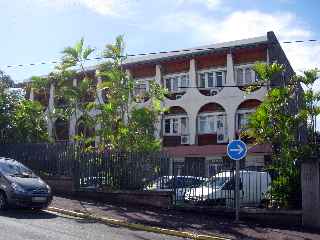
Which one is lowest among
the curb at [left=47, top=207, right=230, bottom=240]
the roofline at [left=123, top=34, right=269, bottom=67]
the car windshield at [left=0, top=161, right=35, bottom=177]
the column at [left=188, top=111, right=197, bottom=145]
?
the curb at [left=47, top=207, right=230, bottom=240]

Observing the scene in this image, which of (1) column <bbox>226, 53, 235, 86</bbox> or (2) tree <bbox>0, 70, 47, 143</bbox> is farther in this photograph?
(1) column <bbox>226, 53, 235, 86</bbox>

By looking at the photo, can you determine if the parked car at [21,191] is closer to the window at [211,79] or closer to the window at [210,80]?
the window at [211,79]

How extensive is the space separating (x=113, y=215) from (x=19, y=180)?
3.12 m

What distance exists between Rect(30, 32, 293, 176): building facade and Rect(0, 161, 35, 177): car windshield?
54.9 ft

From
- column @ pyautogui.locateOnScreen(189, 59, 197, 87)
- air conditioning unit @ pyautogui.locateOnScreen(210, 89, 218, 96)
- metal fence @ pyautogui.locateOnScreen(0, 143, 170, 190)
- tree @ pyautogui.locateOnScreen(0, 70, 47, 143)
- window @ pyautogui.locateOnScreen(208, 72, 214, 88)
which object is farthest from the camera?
column @ pyautogui.locateOnScreen(189, 59, 197, 87)

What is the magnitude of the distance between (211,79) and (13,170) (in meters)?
22.2

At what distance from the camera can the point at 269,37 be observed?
3291 centimetres

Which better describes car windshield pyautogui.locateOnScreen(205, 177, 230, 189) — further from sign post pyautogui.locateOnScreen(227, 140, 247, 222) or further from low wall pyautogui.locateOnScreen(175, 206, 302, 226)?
sign post pyautogui.locateOnScreen(227, 140, 247, 222)

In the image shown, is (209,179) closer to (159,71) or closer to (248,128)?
(248,128)

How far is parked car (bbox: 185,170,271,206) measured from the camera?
16031 mm

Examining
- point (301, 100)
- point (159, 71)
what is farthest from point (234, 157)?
point (159, 71)

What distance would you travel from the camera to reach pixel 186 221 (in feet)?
47.6

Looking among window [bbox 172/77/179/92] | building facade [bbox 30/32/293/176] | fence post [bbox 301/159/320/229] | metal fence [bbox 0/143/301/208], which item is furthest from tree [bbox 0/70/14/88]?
fence post [bbox 301/159/320/229]

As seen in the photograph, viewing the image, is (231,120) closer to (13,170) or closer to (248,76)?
(248,76)
